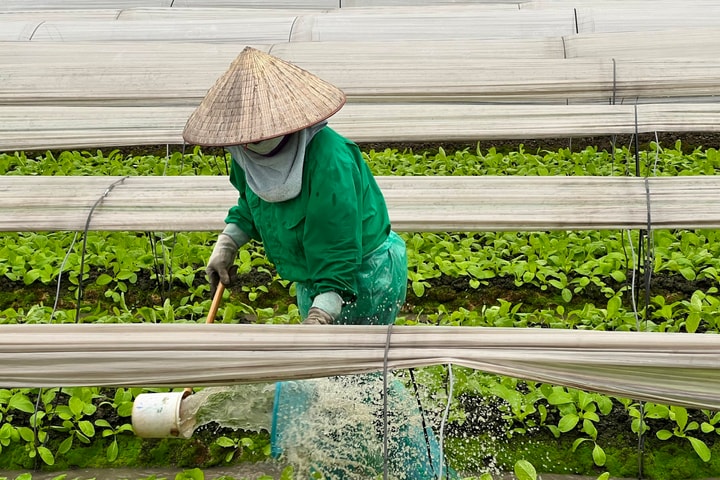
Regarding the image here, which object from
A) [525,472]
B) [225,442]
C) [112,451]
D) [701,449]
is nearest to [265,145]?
[525,472]

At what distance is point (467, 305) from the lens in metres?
4.16

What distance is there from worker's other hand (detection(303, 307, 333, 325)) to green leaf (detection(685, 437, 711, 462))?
153 cm

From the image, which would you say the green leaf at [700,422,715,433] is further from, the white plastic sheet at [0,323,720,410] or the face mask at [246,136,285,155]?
the face mask at [246,136,285,155]

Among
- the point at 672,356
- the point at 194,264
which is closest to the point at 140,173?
the point at 194,264

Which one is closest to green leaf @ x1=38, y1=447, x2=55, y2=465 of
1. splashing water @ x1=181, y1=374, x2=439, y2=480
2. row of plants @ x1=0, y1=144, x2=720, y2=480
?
row of plants @ x1=0, y1=144, x2=720, y2=480

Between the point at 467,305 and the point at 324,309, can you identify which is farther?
the point at 467,305

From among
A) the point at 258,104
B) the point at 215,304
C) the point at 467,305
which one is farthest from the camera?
the point at 467,305

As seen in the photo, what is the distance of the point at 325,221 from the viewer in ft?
7.23

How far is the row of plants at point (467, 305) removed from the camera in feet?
10.3

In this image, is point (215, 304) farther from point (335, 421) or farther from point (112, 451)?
point (112, 451)

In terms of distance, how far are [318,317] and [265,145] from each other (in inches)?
18.1

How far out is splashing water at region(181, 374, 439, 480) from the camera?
8.50 feet

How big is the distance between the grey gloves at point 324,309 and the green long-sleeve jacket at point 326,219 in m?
0.03

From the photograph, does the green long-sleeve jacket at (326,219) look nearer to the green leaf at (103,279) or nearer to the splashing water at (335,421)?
the splashing water at (335,421)
